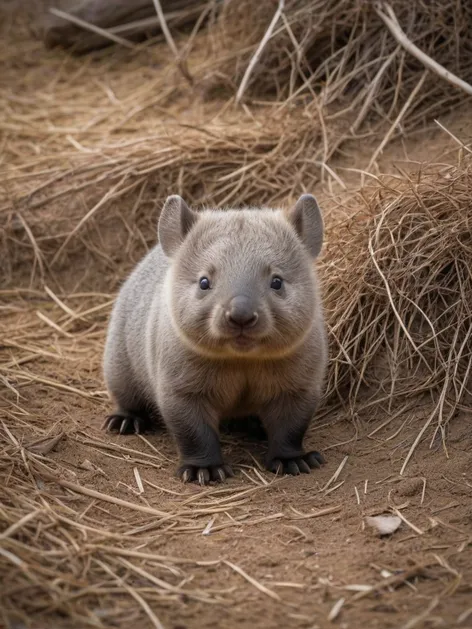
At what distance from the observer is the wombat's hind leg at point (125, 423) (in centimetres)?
592

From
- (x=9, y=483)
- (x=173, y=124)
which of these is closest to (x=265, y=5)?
(x=173, y=124)

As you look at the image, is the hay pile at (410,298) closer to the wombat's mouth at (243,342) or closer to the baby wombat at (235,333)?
the baby wombat at (235,333)

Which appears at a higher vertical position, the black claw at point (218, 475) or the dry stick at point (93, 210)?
the dry stick at point (93, 210)

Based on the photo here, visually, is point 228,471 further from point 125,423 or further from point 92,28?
point 92,28

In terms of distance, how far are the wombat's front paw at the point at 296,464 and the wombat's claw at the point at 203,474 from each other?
0.26m

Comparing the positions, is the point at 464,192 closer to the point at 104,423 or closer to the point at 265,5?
the point at 104,423

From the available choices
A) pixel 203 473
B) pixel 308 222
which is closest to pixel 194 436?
pixel 203 473

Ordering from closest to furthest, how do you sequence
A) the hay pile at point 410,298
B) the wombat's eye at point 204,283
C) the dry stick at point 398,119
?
the wombat's eye at point 204,283, the hay pile at point 410,298, the dry stick at point 398,119

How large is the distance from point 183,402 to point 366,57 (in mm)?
3939

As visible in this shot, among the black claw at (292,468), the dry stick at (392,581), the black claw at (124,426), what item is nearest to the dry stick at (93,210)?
the black claw at (124,426)

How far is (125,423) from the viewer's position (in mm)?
5914

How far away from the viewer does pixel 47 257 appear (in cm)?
788

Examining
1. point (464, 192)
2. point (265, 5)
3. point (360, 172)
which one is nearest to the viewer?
point (464, 192)

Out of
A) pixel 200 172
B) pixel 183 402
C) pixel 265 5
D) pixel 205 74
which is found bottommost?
pixel 183 402
